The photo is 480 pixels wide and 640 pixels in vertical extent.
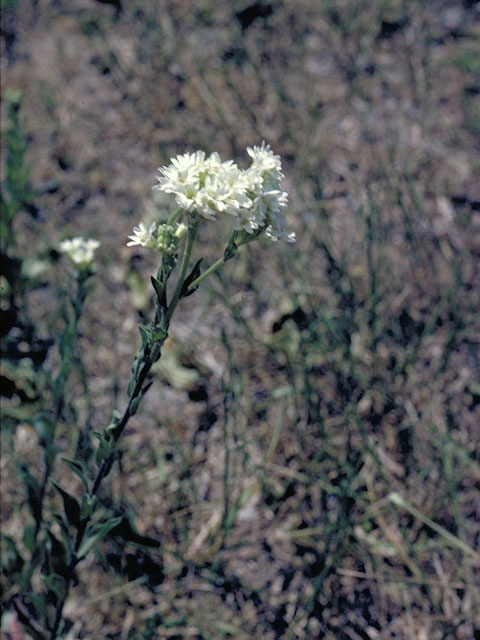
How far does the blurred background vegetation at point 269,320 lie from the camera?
6.62ft

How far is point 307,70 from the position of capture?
342 centimetres

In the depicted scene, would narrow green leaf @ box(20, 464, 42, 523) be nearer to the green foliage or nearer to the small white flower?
the small white flower

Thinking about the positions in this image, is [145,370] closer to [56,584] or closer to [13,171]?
[56,584]

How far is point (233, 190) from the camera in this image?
130cm

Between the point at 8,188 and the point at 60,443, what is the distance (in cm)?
96

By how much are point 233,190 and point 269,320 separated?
A: 4.40ft

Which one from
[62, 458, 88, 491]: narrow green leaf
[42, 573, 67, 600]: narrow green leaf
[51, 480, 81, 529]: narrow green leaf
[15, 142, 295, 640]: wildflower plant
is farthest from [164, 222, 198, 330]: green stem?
[42, 573, 67, 600]: narrow green leaf

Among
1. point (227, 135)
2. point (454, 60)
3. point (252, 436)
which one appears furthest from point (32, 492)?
point (454, 60)

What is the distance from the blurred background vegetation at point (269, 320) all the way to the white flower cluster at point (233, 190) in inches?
25.5

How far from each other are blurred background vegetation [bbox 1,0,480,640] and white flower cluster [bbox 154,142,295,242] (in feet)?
2.13

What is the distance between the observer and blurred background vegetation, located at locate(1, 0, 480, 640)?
2018 millimetres

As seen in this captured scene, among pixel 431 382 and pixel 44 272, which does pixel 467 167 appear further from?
pixel 44 272

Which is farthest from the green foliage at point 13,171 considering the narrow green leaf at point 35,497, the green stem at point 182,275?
the green stem at point 182,275

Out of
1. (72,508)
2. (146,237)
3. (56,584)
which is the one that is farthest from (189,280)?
(56,584)
